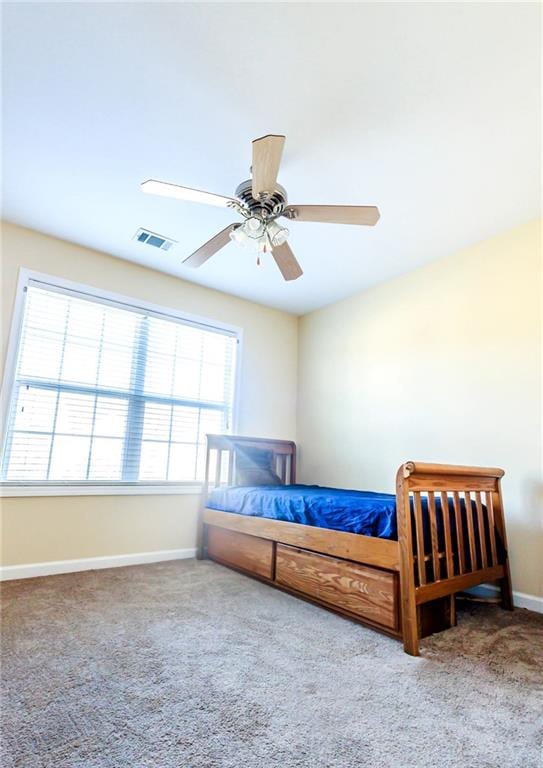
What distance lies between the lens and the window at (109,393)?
288cm

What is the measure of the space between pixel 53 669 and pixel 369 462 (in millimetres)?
2640

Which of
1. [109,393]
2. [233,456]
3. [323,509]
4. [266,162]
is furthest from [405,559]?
[109,393]

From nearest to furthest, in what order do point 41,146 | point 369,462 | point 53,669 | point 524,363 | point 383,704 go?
1. point 383,704
2. point 53,669
3. point 41,146
4. point 524,363
5. point 369,462

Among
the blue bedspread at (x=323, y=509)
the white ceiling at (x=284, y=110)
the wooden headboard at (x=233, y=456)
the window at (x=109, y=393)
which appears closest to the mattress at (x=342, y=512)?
the blue bedspread at (x=323, y=509)

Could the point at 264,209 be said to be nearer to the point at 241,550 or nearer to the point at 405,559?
the point at 405,559

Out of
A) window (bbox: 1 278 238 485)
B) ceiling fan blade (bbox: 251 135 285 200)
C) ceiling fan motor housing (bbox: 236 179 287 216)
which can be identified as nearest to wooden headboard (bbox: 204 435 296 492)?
window (bbox: 1 278 238 485)

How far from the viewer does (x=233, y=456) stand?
3691mm

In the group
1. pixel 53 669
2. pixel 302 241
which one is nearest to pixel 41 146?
pixel 302 241

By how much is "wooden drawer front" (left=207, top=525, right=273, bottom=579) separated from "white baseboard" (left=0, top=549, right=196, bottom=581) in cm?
30

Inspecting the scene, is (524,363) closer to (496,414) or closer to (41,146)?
(496,414)

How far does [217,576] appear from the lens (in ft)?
9.44

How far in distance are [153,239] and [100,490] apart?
197cm

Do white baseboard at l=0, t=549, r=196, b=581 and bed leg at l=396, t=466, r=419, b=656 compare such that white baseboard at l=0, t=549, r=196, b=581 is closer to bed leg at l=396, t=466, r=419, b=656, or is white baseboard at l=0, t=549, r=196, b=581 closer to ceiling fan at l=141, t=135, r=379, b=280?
bed leg at l=396, t=466, r=419, b=656

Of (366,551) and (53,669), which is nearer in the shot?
(53,669)
